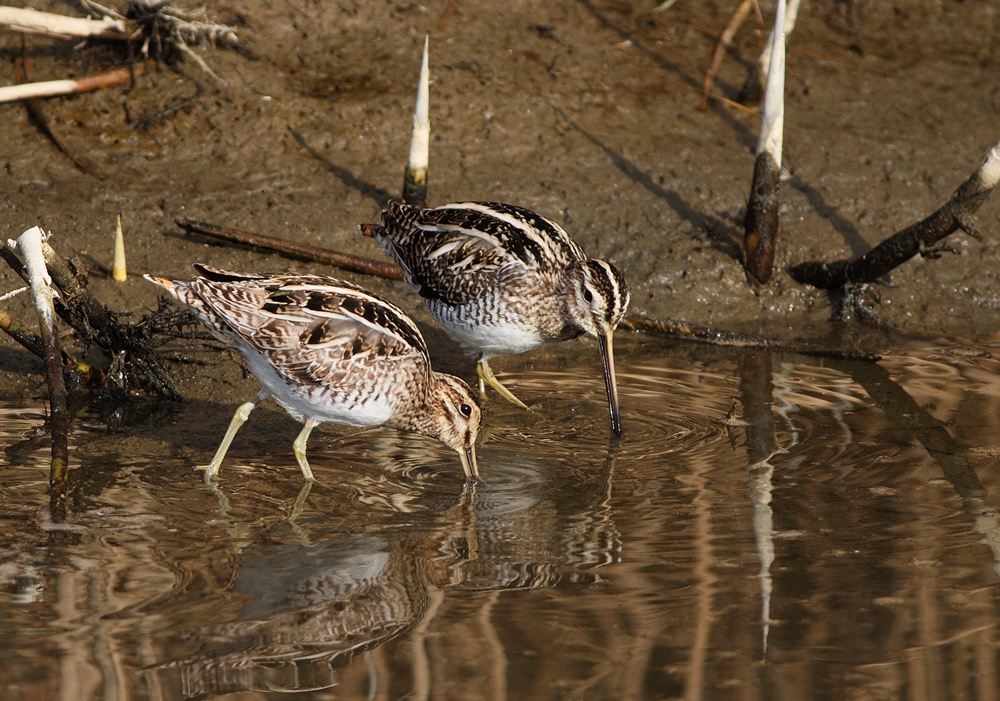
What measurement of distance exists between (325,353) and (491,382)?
67.8 inches

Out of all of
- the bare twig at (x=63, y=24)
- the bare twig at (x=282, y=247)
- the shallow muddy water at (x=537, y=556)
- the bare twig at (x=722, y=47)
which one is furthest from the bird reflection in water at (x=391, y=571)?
the bare twig at (x=722, y=47)

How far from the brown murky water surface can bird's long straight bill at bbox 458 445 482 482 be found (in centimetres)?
6

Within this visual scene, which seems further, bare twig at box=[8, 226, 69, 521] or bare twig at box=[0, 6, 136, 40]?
bare twig at box=[0, 6, 136, 40]

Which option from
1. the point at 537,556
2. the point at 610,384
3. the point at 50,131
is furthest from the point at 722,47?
the point at 537,556

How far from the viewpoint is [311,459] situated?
5.98m

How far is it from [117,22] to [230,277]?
12.8 ft

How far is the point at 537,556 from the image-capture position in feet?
15.7

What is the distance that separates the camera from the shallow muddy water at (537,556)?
3875 mm

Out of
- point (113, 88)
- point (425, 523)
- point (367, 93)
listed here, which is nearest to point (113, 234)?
point (113, 88)

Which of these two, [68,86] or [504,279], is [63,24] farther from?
[504,279]

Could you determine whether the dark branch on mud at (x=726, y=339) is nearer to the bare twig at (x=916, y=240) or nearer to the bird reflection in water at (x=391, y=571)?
the bare twig at (x=916, y=240)

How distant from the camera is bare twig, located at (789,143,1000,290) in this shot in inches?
280

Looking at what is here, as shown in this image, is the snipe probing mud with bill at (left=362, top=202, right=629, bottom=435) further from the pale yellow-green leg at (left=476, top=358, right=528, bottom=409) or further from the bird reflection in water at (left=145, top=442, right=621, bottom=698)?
the bird reflection in water at (left=145, top=442, right=621, bottom=698)

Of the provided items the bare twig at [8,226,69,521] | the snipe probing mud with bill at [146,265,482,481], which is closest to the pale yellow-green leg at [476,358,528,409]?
the snipe probing mud with bill at [146,265,482,481]
